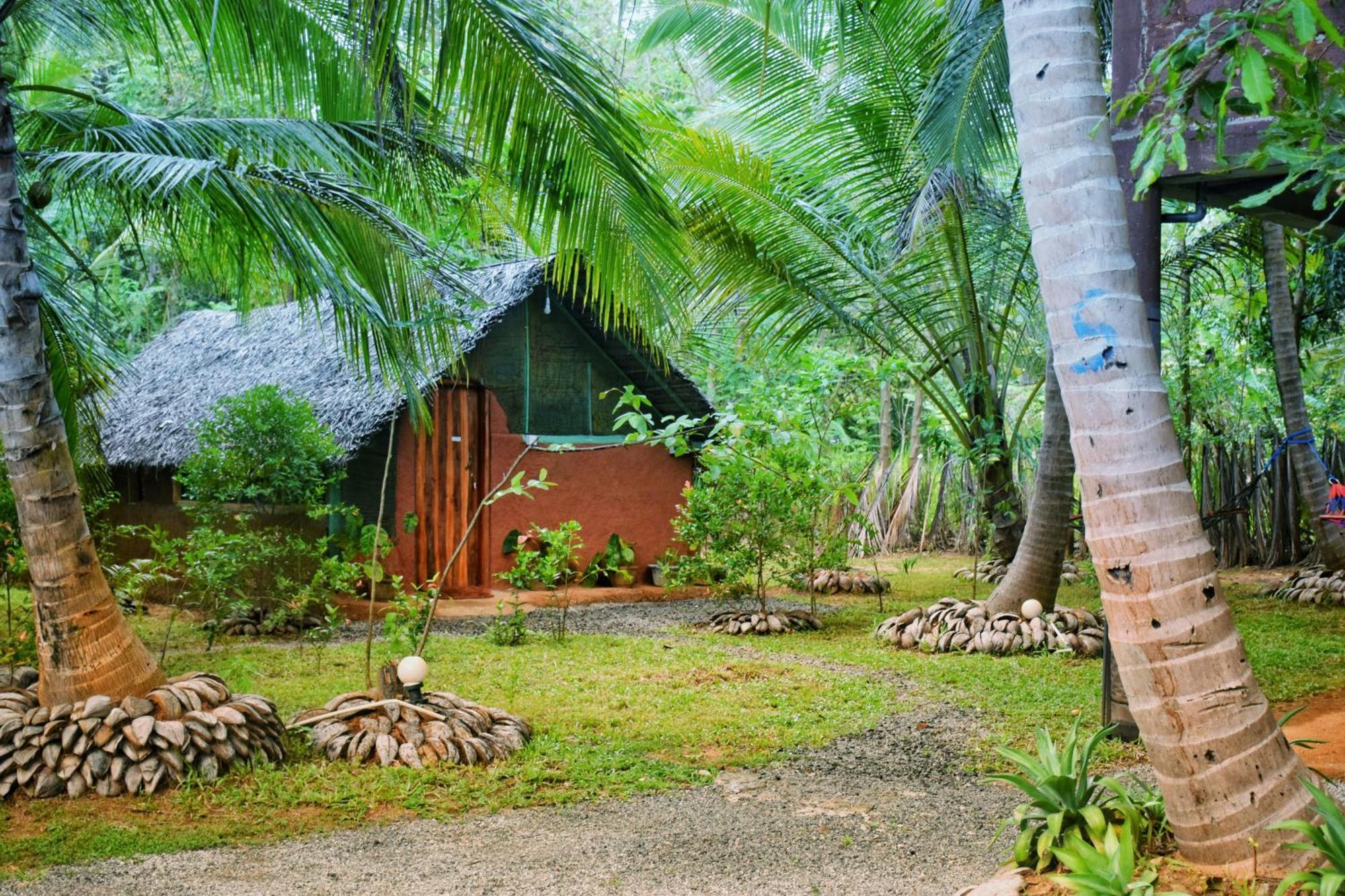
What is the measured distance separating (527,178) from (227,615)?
6.00 metres

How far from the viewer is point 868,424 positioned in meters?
21.8

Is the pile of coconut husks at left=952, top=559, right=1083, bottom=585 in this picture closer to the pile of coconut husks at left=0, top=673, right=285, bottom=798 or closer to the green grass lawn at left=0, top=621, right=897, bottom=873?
the green grass lawn at left=0, top=621, right=897, bottom=873

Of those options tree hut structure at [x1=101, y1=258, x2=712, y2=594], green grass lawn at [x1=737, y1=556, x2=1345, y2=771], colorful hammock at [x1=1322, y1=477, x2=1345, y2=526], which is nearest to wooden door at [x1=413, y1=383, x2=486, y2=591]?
tree hut structure at [x1=101, y1=258, x2=712, y2=594]

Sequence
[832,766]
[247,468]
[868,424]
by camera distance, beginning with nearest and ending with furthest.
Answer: [832,766] → [247,468] → [868,424]

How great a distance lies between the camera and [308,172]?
235 inches

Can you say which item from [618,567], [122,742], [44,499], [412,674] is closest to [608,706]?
[412,674]

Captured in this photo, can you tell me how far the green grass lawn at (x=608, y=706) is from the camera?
4.26 meters

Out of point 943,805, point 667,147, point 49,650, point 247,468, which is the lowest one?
point 943,805

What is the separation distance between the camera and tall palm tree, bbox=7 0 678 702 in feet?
14.3

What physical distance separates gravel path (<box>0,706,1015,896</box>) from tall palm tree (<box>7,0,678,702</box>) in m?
1.30

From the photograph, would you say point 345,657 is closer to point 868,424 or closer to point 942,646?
point 942,646

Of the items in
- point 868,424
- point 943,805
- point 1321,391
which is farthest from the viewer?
point 868,424

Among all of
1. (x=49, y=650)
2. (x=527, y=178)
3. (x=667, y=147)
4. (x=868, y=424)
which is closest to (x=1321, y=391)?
(x=868, y=424)

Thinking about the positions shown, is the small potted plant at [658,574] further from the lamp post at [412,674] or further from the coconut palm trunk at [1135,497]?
the coconut palm trunk at [1135,497]
